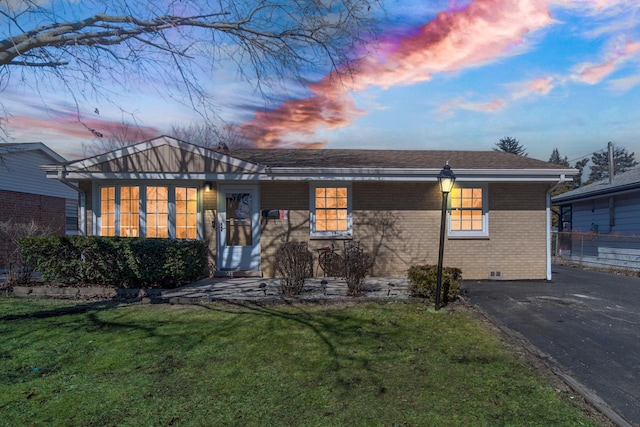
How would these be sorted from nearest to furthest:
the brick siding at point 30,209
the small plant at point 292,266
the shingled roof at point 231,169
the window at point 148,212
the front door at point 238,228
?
the small plant at point 292,266
the shingled roof at point 231,169
the window at point 148,212
the front door at point 238,228
the brick siding at point 30,209

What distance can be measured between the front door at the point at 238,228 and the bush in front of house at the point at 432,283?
14.5 feet

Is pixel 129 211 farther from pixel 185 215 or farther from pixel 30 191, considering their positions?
pixel 30 191

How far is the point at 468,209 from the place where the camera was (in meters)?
10.4

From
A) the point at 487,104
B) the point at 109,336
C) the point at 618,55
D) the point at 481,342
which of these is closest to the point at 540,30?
the point at 618,55

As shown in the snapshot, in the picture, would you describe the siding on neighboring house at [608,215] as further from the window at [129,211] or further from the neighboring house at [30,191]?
the neighboring house at [30,191]

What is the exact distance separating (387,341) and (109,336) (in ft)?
12.5

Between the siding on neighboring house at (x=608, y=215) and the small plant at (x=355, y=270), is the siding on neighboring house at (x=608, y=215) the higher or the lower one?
the higher one

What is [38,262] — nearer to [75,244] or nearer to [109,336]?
[75,244]

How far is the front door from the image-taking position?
10.2m

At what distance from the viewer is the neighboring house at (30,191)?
15.5m

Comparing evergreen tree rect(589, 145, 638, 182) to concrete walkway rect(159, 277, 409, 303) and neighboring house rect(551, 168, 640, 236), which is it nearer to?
neighboring house rect(551, 168, 640, 236)

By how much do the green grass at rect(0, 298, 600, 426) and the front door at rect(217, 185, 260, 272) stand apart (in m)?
3.72

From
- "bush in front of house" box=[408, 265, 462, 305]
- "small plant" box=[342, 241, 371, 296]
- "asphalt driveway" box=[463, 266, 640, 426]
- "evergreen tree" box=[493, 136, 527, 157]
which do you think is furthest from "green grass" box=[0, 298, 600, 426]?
"evergreen tree" box=[493, 136, 527, 157]

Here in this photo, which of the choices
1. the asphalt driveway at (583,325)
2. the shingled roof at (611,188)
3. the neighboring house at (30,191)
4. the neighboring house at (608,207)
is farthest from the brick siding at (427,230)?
the neighboring house at (30,191)
